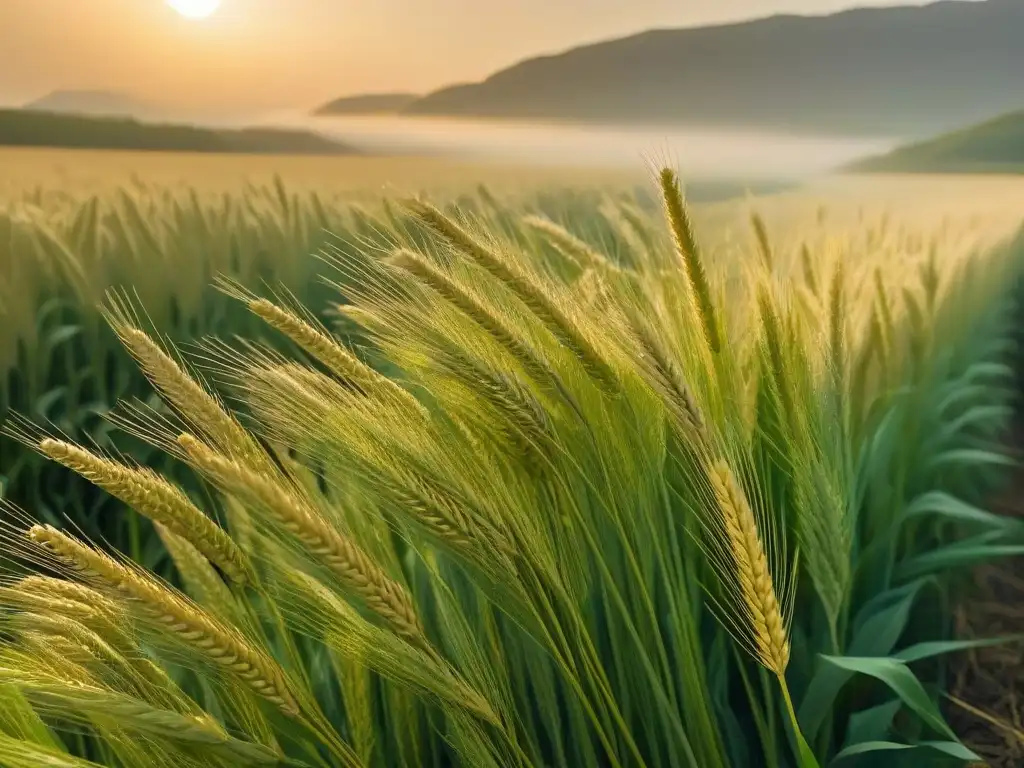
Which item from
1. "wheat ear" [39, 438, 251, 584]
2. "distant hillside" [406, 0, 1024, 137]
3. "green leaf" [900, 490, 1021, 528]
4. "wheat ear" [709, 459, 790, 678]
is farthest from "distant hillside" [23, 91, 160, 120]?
"green leaf" [900, 490, 1021, 528]

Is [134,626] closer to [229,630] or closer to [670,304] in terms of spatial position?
[229,630]

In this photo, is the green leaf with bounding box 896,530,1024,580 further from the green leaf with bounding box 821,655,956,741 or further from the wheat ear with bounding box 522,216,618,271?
the wheat ear with bounding box 522,216,618,271

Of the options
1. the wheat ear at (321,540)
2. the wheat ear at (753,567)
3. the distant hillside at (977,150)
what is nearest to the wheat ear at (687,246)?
the wheat ear at (753,567)

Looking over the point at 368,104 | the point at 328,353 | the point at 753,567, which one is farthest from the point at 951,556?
the point at 368,104

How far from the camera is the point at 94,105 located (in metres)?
0.71

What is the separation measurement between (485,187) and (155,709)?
0.70m

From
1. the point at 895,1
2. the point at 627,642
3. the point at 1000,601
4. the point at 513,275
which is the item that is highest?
the point at 895,1

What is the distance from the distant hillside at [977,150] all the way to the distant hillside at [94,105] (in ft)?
3.42

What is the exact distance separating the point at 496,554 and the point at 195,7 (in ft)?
2.17

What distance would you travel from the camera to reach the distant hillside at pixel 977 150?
109 cm

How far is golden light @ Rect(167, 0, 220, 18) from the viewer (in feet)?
2.33

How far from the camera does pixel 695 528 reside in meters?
0.50

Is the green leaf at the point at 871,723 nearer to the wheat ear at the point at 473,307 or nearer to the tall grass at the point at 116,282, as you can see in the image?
the wheat ear at the point at 473,307

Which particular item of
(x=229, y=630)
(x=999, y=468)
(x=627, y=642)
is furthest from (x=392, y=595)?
(x=999, y=468)
